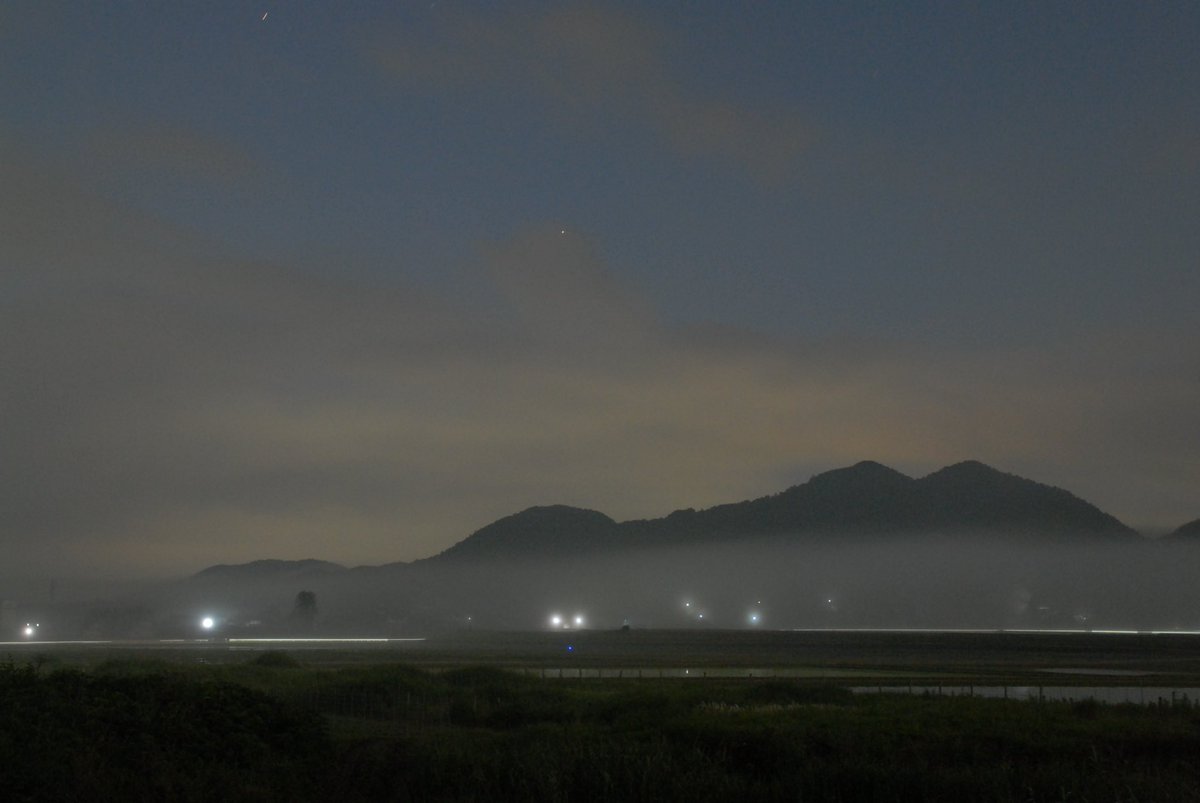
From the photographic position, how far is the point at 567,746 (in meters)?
22.9

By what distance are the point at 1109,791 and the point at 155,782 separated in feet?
46.9

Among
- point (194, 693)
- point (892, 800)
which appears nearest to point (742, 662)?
point (194, 693)

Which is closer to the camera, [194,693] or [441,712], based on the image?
[194,693]

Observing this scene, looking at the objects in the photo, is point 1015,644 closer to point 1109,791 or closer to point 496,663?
point 496,663

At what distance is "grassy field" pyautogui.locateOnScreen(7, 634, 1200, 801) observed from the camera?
60.8ft

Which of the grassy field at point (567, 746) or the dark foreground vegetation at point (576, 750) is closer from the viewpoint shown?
the dark foreground vegetation at point (576, 750)

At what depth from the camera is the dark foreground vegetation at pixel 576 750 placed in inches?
725

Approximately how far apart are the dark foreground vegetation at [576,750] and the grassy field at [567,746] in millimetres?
62

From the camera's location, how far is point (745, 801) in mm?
18406

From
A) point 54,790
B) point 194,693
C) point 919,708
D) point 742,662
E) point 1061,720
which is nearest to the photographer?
point 54,790

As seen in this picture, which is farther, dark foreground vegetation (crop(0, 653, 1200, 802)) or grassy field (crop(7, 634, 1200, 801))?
grassy field (crop(7, 634, 1200, 801))

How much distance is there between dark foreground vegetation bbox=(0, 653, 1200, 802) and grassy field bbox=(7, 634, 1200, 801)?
0.20 feet

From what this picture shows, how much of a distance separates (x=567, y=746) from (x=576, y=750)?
3.26ft

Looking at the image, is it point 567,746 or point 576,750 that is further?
point 567,746
